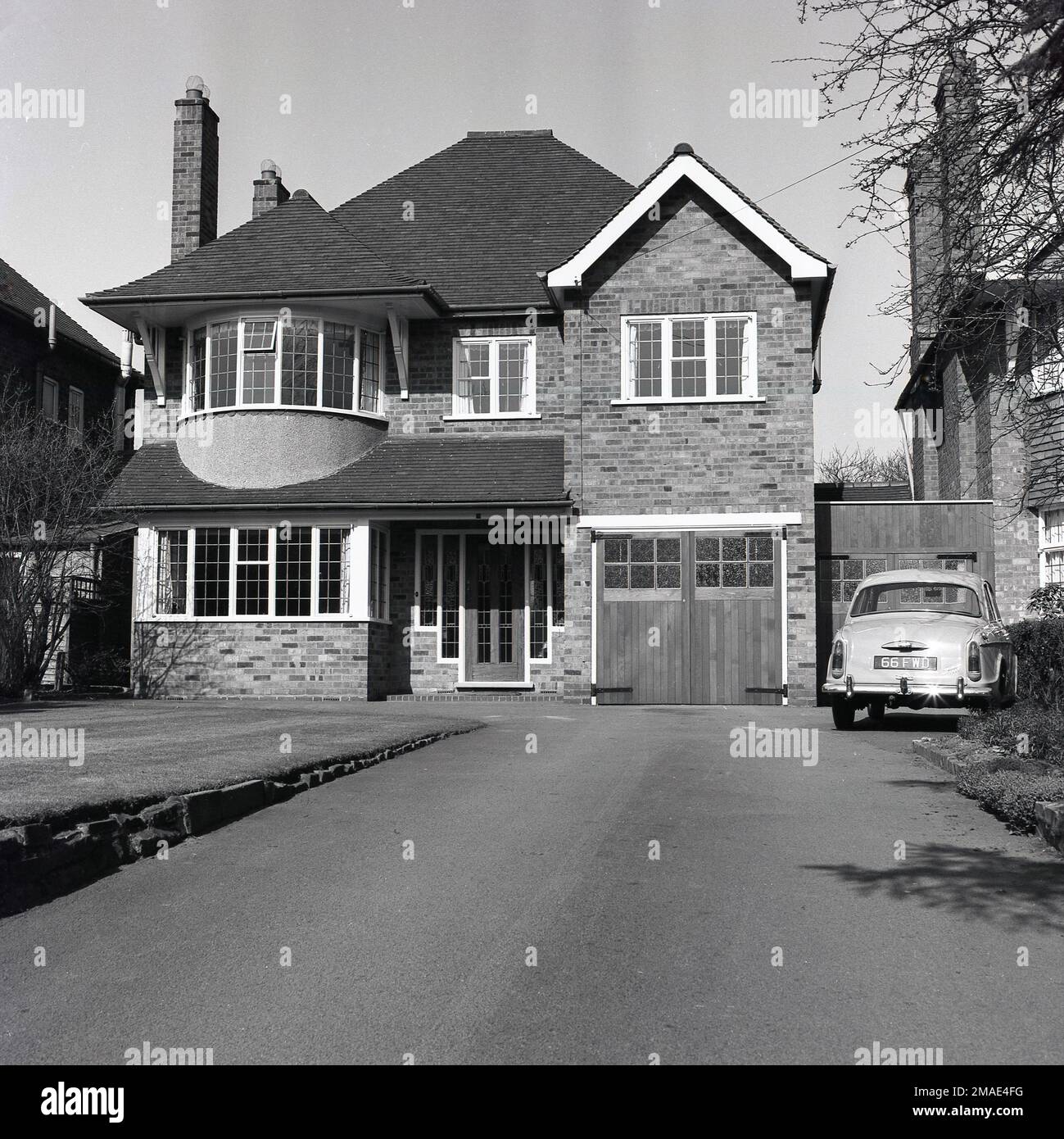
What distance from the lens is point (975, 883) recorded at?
692 centimetres

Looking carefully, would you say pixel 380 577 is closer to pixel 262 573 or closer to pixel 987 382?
pixel 262 573

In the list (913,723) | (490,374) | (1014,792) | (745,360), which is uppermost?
(490,374)

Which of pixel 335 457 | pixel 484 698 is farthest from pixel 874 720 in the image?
pixel 335 457

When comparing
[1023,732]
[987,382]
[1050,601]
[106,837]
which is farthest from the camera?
[1050,601]

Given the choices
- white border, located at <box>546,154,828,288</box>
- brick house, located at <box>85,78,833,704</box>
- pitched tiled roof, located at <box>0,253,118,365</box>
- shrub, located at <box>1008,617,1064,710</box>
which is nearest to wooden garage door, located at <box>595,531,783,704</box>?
brick house, located at <box>85,78,833,704</box>

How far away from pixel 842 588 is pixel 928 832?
1469 centimetres

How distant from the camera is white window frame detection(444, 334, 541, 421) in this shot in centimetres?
2342

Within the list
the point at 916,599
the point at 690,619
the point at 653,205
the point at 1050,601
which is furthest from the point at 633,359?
the point at 1050,601

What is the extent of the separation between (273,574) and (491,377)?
524cm

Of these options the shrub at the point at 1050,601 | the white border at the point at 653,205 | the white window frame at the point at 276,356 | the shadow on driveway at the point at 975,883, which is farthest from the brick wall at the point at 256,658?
the shadow on driveway at the point at 975,883

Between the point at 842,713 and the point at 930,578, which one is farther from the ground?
the point at 930,578

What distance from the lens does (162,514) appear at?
22.4m

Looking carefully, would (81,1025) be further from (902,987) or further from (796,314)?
(796,314)

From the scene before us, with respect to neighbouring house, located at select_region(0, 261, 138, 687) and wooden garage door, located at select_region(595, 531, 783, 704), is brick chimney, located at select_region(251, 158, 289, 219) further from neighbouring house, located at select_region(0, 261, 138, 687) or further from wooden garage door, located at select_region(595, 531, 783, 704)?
wooden garage door, located at select_region(595, 531, 783, 704)
